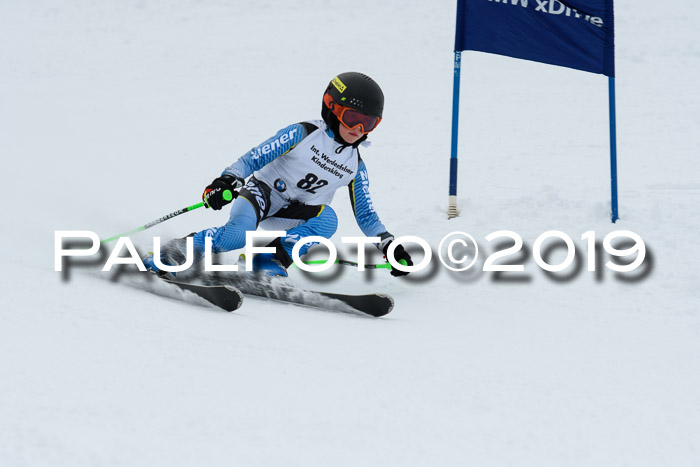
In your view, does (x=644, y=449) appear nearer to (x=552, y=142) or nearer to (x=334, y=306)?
(x=334, y=306)

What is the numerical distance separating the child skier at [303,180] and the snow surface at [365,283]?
1.55 ft

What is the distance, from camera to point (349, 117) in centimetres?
474

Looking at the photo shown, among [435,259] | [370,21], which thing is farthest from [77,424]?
[370,21]

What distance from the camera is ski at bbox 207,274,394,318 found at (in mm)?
4477

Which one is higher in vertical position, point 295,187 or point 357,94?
point 357,94

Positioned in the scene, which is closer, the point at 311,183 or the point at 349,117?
the point at 349,117

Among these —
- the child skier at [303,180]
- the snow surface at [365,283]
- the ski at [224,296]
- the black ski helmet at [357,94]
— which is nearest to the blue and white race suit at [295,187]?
the child skier at [303,180]

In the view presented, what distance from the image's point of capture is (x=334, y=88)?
15.6ft

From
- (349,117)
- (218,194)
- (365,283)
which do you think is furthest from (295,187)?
(365,283)

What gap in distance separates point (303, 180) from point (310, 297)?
0.83 meters
